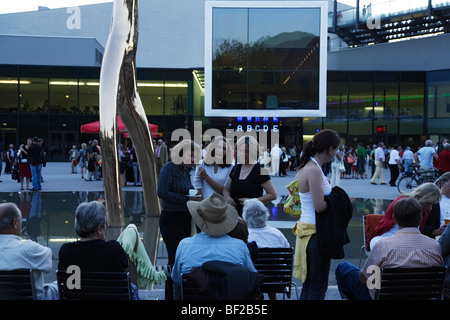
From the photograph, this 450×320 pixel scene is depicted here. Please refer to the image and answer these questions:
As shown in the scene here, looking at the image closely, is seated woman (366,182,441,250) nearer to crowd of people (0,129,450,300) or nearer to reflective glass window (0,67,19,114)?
crowd of people (0,129,450,300)

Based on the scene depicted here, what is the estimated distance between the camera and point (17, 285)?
3.31 metres

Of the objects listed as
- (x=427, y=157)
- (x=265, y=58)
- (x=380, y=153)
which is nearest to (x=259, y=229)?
(x=427, y=157)

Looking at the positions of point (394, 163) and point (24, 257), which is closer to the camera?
point (24, 257)

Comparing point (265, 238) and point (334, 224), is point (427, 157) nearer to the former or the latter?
point (265, 238)

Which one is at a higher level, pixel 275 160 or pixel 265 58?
pixel 265 58

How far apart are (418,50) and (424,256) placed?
105ft

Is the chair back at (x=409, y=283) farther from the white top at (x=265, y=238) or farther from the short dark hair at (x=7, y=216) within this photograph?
the short dark hair at (x=7, y=216)

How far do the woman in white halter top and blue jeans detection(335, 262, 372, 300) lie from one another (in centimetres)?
12

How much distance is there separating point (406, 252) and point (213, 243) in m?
1.30

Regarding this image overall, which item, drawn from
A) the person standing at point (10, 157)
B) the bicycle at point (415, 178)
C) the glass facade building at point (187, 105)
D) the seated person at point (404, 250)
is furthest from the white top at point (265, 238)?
the glass facade building at point (187, 105)

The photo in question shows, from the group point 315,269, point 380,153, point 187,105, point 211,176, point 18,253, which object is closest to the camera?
point 18,253

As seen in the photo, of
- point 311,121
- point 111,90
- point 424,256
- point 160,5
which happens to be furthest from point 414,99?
A: point 424,256
